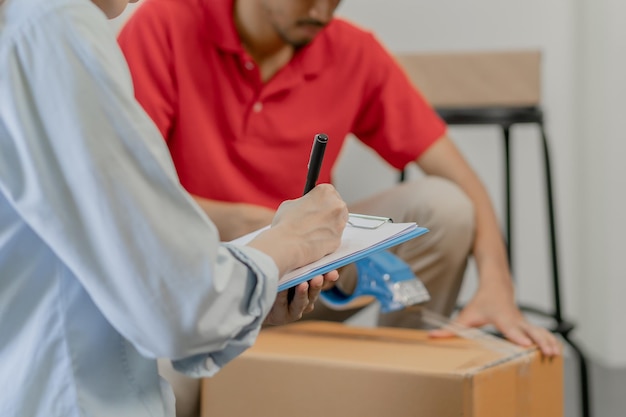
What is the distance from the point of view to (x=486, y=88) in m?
1.71

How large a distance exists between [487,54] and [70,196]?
129cm

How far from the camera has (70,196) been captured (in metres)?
0.54

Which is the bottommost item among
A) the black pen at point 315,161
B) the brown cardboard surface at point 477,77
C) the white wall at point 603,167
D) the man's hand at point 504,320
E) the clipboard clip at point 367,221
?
the white wall at point 603,167

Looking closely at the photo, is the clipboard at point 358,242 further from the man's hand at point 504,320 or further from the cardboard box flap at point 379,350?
the man's hand at point 504,320

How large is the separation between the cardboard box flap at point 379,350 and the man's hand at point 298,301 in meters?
0.22

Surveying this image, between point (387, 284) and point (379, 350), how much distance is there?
12cm

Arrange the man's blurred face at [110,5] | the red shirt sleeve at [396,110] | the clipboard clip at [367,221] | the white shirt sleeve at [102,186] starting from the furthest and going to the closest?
the red shirt sleeve at [396,110], the clipboard clip at [367,221], the man's blurred face at [110,5], the white shirt sleeve at [102,186]

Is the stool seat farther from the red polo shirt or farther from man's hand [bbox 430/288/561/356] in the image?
man's hand [bbox 430/288/561/356]

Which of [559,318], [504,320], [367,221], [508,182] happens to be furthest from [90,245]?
[508,182]

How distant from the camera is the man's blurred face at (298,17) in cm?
132

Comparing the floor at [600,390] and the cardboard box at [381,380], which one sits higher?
the cardboard box at [381,380]

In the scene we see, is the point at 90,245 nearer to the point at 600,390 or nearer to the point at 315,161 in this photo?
the point at 315,161

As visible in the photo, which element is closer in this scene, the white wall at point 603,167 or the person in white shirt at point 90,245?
the person in white shirt at point 90,245

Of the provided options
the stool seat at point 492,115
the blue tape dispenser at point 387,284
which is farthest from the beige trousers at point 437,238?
the stool seat at point 492,115
